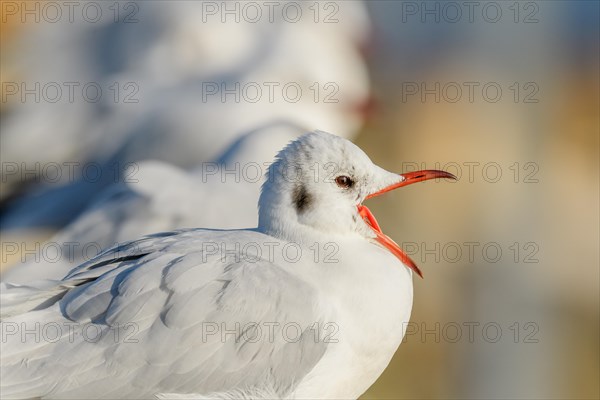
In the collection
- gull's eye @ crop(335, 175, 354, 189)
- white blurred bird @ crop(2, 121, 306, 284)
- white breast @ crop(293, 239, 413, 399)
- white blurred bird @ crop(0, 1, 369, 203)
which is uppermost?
white blurred bird @ crop(0, 1, 369, 203)

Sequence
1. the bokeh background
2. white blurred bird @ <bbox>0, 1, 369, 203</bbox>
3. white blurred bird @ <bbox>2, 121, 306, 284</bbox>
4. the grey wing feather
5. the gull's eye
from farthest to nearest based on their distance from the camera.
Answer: white blurred bird @ <bbox>0, 1, 369, 203</bbox>, the bokeh background, white blurred bird @ <bbox>2, 121, 306, 284</bbox>, the gull's eye, the grey wing feather

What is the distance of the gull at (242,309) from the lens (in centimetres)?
158

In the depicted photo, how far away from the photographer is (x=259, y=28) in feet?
14.0

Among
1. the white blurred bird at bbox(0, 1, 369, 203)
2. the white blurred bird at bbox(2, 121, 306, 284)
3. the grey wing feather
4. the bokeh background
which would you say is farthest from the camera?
the white blurred bird at bbox(0, 1, 369, 203)

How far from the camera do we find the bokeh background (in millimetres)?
3518

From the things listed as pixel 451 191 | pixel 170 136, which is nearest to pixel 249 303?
pixel 170 136

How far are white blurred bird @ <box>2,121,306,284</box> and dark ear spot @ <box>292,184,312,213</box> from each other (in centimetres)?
87

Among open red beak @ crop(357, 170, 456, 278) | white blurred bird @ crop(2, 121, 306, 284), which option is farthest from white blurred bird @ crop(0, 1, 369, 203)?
open red beak @ crop(357, 170, 456, 278)

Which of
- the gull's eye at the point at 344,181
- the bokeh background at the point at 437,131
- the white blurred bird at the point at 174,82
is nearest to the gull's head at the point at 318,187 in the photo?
the gull's eye at the point at 344,181

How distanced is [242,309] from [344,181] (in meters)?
0.30

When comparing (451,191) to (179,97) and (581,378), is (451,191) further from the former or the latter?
(179,97)

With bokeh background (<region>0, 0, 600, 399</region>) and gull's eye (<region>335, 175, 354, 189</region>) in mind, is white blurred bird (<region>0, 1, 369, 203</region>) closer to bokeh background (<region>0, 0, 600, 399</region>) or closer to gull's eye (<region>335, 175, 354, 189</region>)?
bokeh background (<region>0, 0, 600, 399</region>)

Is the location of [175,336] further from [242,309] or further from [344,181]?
[344,181]

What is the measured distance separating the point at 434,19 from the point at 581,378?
5.75 feet
